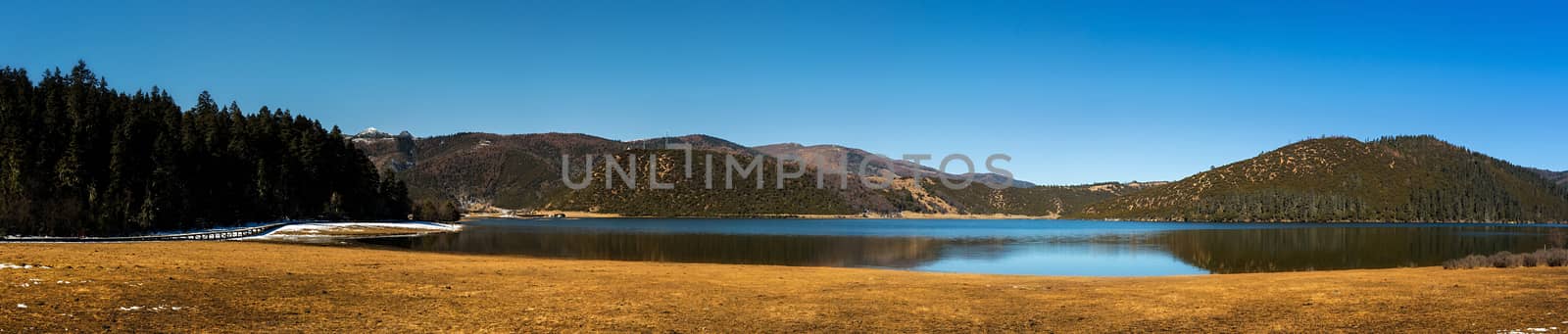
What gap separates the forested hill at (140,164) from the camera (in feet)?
170

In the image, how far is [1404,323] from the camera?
49.0ft

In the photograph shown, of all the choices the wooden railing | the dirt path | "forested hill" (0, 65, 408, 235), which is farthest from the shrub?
"forested hill" (0, 65, 408, 235)

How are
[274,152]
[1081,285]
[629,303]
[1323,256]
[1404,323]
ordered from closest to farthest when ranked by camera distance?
[1404,323]
[629,303]
[1081,285]
[1323,256]
[274,152]

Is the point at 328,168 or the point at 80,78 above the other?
the point at 80,78

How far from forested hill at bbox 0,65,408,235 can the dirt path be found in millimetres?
30556

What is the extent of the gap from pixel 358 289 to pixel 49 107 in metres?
57.7

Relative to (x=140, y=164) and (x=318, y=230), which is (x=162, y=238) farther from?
(x=318, y=230)

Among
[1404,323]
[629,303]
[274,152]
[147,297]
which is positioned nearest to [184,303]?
[147,297]

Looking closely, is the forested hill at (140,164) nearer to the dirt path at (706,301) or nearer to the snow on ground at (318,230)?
the snow on ground at (318,230)

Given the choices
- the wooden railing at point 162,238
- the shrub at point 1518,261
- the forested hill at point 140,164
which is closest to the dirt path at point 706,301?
the shrub at point 1518,261

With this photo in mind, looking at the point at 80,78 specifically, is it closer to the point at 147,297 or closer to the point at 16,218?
the point at 16,218

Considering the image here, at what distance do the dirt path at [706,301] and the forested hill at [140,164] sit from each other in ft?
100

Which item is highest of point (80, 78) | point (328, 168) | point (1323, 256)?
point (80, 78)

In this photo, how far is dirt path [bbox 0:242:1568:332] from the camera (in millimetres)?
14703
